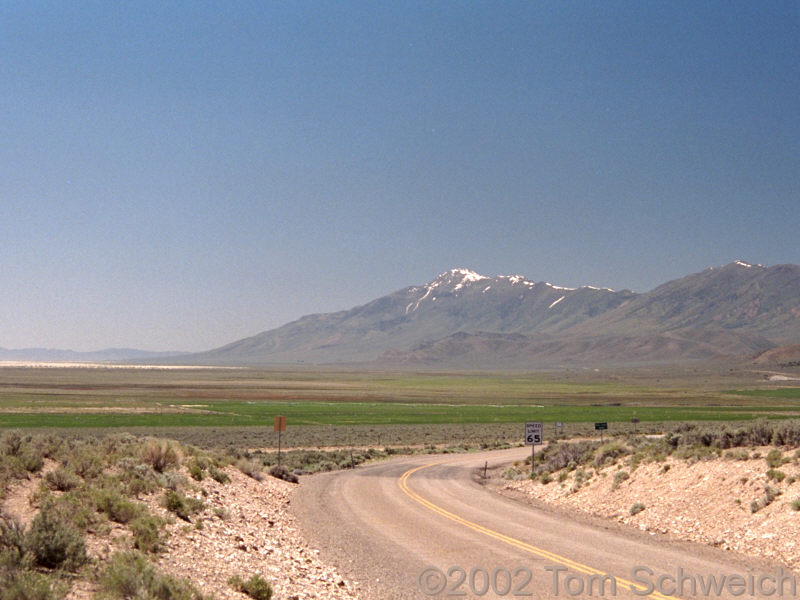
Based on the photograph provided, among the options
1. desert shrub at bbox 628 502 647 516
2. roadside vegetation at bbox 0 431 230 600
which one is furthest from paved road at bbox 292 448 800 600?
roadside vegetation at bbox 0 431 230 600

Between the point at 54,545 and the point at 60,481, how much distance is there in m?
5.71

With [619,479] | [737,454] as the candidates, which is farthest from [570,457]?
[737,454]

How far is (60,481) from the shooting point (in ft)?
52.6

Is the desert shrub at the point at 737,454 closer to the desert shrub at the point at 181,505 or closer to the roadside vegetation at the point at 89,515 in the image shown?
the desert shrub at the point at 181,505

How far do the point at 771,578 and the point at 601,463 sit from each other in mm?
14252

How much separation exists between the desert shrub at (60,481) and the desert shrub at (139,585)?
18.8ft

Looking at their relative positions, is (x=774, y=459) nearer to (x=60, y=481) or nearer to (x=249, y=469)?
(x=60, y=481)

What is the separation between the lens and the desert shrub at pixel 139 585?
391 inches

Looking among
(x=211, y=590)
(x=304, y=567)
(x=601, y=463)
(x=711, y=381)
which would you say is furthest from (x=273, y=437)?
(x=711, y=381)

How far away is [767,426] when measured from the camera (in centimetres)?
2394

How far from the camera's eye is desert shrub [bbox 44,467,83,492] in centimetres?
1602

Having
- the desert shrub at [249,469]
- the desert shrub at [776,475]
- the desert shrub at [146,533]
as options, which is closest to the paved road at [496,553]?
the desert shrub at [249,469]

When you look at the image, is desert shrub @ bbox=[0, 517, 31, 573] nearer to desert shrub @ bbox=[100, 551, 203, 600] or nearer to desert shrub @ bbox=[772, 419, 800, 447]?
desert shrub @ bbox=[100, 551, 203, 600]

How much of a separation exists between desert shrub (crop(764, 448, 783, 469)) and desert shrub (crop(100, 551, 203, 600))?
54.4ft
